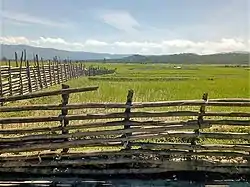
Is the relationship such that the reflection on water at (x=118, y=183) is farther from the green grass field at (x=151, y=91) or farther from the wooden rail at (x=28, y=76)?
the wooden rail at (x=28, y=76)

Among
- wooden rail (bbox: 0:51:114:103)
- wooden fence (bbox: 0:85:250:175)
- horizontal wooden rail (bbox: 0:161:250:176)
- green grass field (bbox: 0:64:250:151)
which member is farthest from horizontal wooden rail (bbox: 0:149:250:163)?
wooden rail (bbox: 0:51:114:103)

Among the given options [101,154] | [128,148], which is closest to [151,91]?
[128,148]

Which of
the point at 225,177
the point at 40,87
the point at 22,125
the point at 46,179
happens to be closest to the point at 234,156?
the point at 225,177

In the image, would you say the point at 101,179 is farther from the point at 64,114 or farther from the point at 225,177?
the point at 225,177

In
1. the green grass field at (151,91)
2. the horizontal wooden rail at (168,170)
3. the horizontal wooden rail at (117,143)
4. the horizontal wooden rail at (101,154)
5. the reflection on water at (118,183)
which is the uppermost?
the horizontal wooden rail at (117,143)

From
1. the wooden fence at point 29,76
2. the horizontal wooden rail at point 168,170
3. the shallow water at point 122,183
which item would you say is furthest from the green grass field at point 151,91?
the shallow water at point 122,183

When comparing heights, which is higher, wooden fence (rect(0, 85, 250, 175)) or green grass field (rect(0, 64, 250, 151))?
wooden fence (rect(0, 85, 250, 175))

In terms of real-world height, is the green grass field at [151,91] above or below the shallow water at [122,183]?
below

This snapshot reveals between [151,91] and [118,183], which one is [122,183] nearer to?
[118,183]

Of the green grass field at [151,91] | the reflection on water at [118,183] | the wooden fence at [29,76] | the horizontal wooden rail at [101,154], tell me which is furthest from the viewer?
the wooden fence at [29,76]

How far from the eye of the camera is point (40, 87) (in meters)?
25.8

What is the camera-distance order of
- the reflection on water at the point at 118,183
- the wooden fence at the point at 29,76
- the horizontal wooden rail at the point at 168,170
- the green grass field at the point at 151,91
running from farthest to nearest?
the wooden fence at the point at 29,76
the green grass field at the point at 151,91
the horizontal wooden rail at the point at 168,170
the reflection on water at the point at 118,183

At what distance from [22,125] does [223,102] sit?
5739mm

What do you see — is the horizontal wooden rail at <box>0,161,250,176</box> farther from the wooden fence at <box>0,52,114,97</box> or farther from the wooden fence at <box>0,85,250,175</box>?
the wooden fence at <box>0,52,114,97</box>
